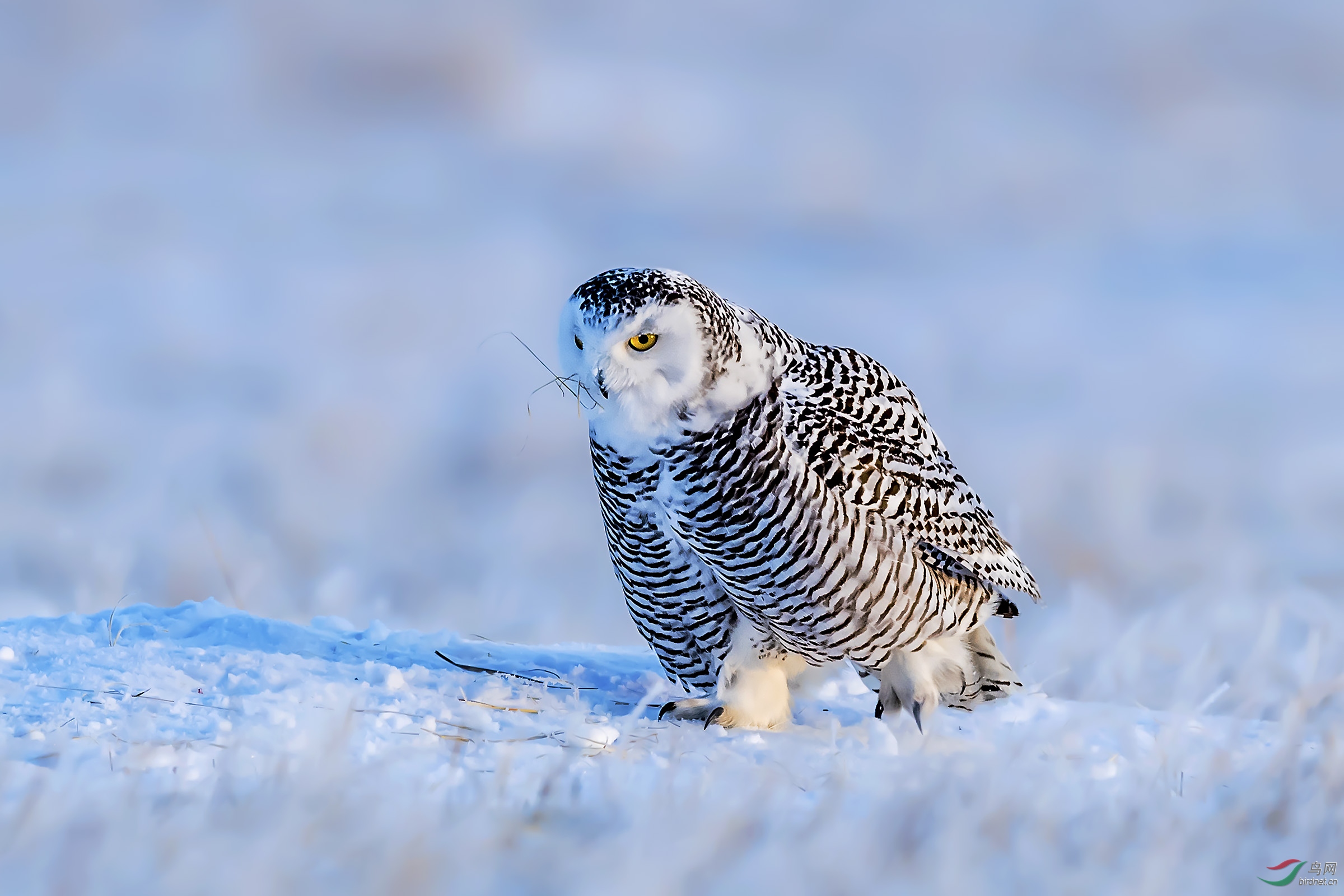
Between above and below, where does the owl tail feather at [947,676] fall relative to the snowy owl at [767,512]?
below

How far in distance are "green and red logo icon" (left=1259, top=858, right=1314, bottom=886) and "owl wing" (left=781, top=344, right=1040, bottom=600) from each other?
54.7 inches

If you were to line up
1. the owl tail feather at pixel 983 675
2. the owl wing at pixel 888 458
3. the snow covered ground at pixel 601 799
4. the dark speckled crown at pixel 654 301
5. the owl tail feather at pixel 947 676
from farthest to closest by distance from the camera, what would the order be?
the owl tail feather at pixel 983 675
the owl tail feather at pixel 947 676
the owl wing at pixel 888 458
the dark speckled crown at pixel 654 301
the snow covered ground at pixel 601 799

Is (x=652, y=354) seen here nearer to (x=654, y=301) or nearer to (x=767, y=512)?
(x=654, y=301)

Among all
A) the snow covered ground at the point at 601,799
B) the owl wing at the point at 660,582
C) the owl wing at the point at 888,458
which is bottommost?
the snow covered ground at the point at 601,799

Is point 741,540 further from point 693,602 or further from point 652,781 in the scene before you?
point 652,781

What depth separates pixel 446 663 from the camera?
354 centimetres

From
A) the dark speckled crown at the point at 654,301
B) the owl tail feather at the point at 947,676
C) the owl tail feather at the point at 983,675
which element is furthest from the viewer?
the owl tail feather at the point at 983,675

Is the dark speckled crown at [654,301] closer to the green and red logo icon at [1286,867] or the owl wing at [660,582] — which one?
the owl wing at [660,582]

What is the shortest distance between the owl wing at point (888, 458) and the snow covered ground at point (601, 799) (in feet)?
1.86

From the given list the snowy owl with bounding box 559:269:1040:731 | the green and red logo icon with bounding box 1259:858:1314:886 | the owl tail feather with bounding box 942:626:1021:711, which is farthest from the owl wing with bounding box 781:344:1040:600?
the green and red logo icon with bounding box 1259:858:1314:886

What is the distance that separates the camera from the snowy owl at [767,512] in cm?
285

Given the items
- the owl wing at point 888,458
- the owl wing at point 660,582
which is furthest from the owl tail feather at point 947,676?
the owl wing at point 660,582

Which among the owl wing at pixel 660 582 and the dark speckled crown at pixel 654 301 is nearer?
the dark speckled crown at pixel 654 301

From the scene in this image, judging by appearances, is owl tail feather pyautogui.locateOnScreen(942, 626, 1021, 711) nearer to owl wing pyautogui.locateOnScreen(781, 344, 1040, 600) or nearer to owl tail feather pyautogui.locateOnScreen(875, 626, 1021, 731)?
owl tail feather pyautogui.locateOnScreen(875, 626, 1021, 731)
